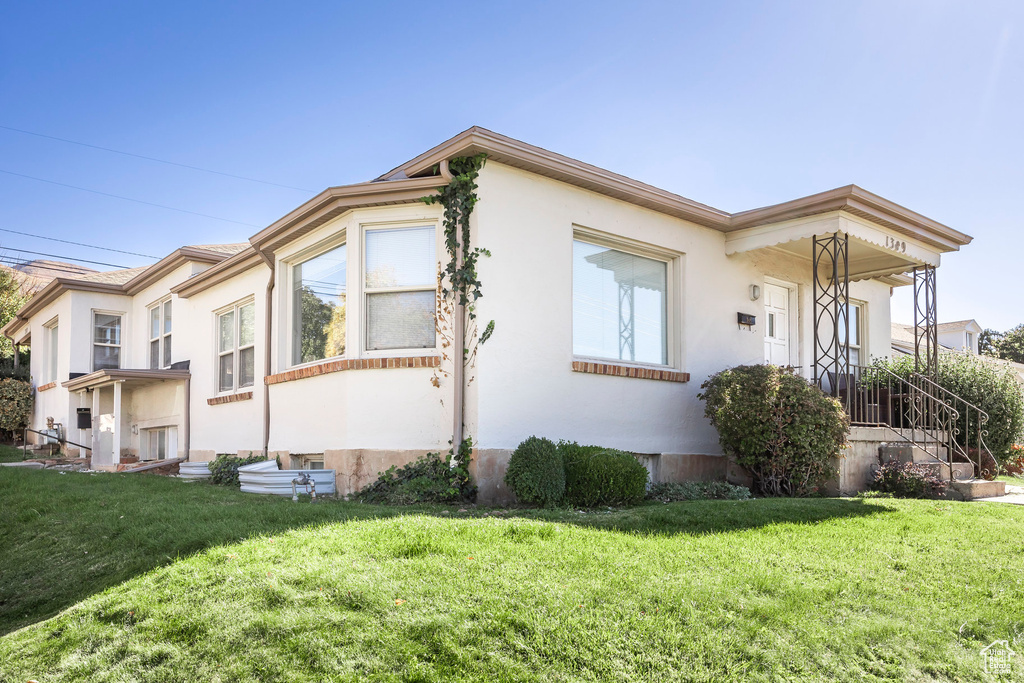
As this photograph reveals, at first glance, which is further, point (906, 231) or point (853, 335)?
point (853, 335)

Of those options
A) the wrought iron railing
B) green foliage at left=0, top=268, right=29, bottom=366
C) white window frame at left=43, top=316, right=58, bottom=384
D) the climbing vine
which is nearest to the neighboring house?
the climbing vine

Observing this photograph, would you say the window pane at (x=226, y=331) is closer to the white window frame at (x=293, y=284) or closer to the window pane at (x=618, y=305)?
the white window frame at (x=293, y=284)

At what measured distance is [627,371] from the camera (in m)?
9.27

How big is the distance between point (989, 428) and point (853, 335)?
268cm

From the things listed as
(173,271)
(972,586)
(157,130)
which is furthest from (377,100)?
(972,586)

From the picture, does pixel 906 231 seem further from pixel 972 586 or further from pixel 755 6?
pixel 972 586

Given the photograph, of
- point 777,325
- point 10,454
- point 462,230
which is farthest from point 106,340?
point 777,325

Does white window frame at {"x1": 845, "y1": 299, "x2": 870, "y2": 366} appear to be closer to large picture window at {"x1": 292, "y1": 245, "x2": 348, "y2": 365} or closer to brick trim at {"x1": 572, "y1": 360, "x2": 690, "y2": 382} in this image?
brick trim at {"x1": 572, "y1": 360, "x2": 690, "y2": 382}

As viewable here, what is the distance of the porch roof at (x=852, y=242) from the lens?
9.82 m

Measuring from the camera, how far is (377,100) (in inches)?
611

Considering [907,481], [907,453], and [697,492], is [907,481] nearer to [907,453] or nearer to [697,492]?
[907,453]

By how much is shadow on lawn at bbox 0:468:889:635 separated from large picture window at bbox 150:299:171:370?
7.11 meters

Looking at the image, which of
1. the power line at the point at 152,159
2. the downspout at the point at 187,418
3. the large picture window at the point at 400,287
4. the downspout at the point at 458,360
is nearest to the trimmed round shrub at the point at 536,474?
the downspout at the point at 458,360

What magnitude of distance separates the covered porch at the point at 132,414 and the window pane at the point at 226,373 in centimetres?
116
